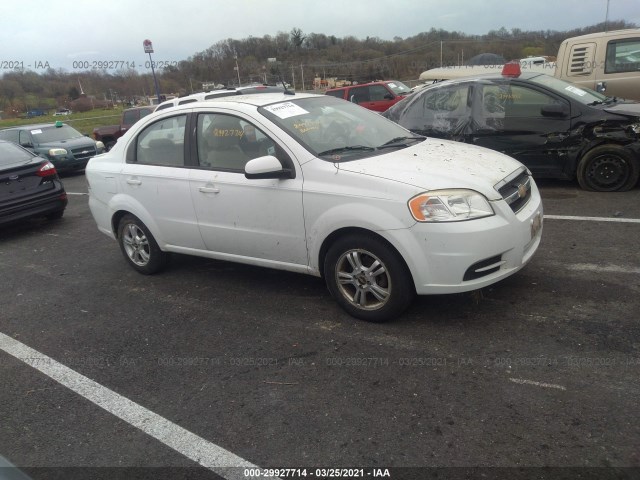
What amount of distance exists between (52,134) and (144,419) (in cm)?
1361

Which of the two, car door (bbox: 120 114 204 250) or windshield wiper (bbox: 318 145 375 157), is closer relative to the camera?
windshield wiper (bbox: 318 145 375 157)

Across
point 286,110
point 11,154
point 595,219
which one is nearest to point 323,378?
point 286,110

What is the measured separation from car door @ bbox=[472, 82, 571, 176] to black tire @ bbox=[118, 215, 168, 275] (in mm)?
4539

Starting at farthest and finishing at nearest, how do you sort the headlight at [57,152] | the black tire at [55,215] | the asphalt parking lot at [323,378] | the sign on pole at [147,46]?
the sign on pole at [147,46] → the headlight at [57,152] → the black tire at [55,215] → the asphalt parking lot at [323,378]

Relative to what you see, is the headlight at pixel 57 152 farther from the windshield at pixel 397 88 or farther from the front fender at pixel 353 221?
the front fender at pixel 353 221

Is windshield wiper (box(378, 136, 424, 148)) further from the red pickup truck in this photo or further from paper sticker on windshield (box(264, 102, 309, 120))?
the red pickup truck

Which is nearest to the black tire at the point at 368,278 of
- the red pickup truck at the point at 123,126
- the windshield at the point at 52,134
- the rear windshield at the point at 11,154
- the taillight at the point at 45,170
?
the taillight at the point at 45,170

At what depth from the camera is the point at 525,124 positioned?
668 centimetres

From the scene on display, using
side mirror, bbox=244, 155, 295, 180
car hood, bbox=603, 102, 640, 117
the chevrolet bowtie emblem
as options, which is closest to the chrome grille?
side mirror, bbox=244, 155, 295, 180

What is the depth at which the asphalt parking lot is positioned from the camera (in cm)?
247

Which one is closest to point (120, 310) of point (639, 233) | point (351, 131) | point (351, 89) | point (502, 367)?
point (351, 131)

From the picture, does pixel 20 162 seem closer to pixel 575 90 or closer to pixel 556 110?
pixel 556 110

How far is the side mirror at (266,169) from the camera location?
12.1 feet

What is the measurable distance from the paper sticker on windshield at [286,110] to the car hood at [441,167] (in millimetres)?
800
